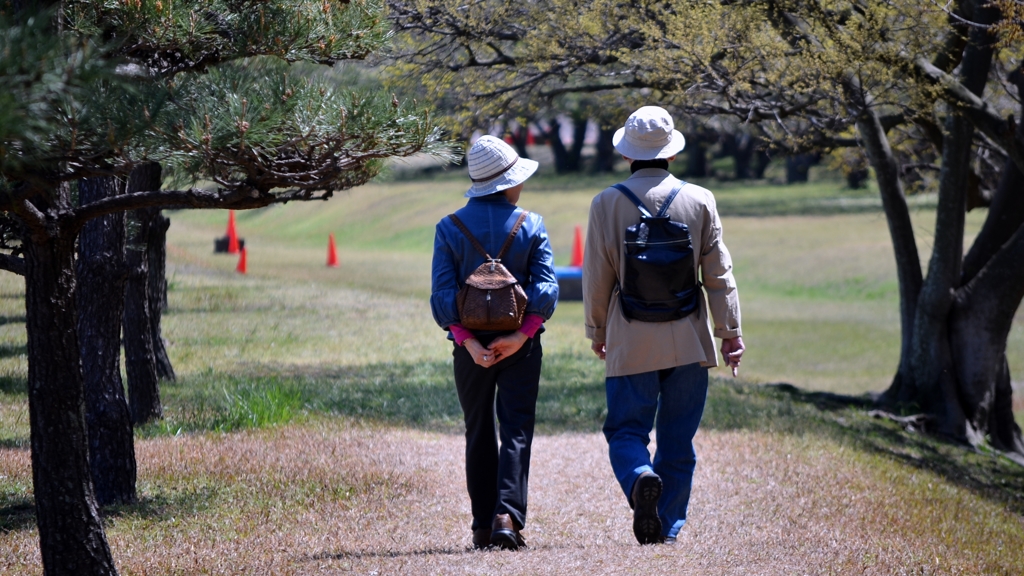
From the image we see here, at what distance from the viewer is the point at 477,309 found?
4723 millimetres

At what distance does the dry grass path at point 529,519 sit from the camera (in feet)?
15.7

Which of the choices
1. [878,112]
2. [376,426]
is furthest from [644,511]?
[878,112]

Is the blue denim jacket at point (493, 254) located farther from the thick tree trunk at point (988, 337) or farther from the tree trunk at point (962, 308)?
the thick tree trunk at point (988, 337)

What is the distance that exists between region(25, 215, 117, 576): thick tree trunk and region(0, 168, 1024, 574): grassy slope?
66 centimetres

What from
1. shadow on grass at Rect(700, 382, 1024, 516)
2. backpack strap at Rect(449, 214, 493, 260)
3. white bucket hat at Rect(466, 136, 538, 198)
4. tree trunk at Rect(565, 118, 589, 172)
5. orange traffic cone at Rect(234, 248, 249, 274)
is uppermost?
tree trunk at Rect(565, 118, 589, 172)

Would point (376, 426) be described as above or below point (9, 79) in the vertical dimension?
below

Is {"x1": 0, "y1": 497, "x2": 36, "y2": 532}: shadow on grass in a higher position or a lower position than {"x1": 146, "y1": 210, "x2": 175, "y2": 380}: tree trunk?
lower

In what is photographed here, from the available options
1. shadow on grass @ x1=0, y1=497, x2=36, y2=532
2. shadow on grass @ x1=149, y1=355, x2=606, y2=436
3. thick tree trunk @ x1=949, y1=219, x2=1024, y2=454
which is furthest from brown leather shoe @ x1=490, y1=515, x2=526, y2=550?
thick tree trunk @ x1=949, y1=219, x2=1024, y2=454

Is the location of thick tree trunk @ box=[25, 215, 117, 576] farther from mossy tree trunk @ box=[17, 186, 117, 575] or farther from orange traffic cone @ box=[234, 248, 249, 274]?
orange traffic cone @ box=[234, 248, 249, 274]

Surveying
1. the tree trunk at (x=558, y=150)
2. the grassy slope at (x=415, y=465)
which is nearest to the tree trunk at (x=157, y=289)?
the grassy slope at (x=415, y=465)

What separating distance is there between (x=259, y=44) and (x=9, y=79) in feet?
5.84

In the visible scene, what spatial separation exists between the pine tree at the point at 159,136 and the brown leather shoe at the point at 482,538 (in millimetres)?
1635

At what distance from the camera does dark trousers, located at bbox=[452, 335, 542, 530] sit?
4.91 metres

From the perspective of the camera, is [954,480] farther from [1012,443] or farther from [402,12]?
[402,12]
